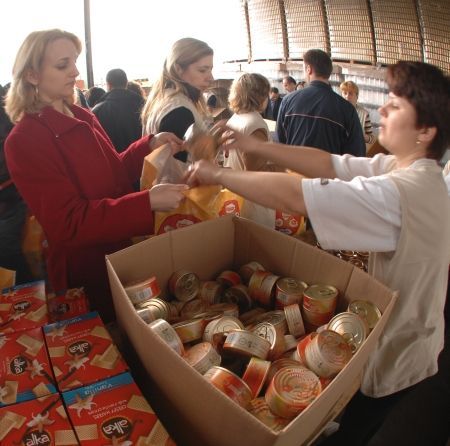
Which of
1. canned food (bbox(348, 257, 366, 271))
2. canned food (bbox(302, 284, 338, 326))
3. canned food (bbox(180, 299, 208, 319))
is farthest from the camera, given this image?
canned food (bbox(348, 257, 366, 271))

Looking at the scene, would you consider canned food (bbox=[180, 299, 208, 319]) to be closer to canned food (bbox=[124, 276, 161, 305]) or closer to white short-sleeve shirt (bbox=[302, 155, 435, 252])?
canned food (bbox=[124, 276, 161, 305])

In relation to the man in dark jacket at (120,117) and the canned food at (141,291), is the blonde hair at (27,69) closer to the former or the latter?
the canned food at (141,291)

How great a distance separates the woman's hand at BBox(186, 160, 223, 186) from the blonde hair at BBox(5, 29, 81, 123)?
23.4 inches

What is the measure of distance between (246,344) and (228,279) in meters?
0.45

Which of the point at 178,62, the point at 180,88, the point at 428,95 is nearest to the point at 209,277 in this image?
the point at 428,95

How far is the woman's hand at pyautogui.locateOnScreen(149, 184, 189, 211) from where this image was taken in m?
1.24

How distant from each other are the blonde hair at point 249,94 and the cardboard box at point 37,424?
2362 millimetres

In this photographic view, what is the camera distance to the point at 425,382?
45.5 inches

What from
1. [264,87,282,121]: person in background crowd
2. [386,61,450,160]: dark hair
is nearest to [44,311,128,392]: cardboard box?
[386,61,450,160]: dark hair

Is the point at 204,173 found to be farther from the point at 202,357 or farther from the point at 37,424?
the point at 37,424

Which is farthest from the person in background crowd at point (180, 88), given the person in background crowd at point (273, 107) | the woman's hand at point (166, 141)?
the person in background crowd at point (273, 107)

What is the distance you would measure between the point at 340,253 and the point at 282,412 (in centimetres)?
100

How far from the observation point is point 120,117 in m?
3.01

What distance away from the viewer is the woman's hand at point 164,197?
124cm
